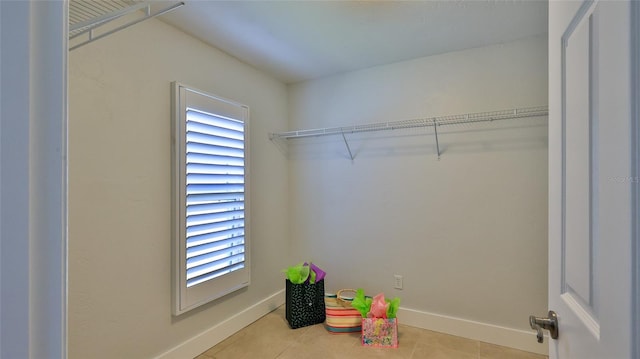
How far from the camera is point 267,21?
6.59 feet

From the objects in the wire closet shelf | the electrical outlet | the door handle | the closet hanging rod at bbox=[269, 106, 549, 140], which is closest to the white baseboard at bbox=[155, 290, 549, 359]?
the electrical outlet

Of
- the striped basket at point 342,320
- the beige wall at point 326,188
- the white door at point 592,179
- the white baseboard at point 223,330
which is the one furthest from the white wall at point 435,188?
the white door at point 592,179

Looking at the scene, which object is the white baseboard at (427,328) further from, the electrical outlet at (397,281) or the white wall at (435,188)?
the electrical outlet at (397,281)

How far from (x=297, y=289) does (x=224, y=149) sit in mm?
1285

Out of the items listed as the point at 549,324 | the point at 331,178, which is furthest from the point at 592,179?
the point at 331,178

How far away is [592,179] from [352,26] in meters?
1.81

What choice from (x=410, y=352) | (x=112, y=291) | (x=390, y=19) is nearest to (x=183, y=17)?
(x=390, y=19)

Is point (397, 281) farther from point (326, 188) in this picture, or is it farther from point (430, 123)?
point (430, 123)

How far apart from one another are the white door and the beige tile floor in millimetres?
1562

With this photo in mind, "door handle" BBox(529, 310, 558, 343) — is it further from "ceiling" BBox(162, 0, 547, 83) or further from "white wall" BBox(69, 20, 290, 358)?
"white wall" BBox(69, 20, 290, 358)

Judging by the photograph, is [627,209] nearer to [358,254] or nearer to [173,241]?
[173,241]

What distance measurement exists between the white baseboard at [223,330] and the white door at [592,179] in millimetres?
2109

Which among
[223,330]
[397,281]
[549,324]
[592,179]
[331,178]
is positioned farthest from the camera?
[331,178]

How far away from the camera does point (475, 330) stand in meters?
2.39
